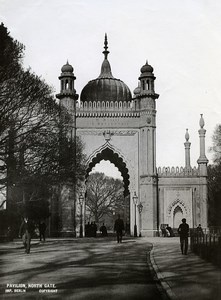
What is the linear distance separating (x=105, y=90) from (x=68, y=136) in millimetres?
7558

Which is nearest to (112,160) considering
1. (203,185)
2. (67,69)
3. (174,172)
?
(174,172)

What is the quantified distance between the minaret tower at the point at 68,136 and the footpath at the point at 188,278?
69.3ft

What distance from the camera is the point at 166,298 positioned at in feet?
27.3

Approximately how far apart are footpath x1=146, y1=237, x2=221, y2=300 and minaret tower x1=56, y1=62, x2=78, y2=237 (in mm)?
21112

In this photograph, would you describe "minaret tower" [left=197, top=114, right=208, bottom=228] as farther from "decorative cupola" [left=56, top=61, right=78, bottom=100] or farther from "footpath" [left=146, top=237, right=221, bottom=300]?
"footpath" [left=146, top=237, right=221, bottom=300]

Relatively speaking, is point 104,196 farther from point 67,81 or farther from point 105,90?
point 67,81

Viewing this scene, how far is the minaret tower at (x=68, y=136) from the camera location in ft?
115

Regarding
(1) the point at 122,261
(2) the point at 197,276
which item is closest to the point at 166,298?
(2) the point at 197,276

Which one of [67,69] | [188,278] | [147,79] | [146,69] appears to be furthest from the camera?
[67,69]

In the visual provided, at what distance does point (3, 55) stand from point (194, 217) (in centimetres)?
2196

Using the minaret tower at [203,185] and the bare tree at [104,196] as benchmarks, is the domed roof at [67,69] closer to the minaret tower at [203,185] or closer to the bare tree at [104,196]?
the minaret tower at [203,185]

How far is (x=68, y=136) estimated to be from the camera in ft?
112

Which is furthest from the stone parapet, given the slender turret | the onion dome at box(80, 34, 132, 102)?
the onion dome at box(80, 34, 132, 102)

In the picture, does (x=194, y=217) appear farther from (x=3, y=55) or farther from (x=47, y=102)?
(x=3, y=55)
